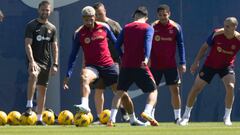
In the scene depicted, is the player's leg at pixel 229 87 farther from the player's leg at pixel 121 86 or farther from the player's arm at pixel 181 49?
the player's leg at pixel 121 86

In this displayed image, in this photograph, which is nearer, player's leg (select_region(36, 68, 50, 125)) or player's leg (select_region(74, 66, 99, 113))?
player's leg (select_region(74, 66, 99, 113))

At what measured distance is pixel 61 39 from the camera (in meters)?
20.7

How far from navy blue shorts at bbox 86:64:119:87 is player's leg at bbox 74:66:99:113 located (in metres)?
0.10

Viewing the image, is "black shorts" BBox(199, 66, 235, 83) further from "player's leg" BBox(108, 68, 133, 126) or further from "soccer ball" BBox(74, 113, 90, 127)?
"soccer ball" BBox(74, 113, 90, 127)

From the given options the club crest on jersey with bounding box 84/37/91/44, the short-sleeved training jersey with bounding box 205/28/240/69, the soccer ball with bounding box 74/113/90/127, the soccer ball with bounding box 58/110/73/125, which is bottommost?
the soccer ball with bounding box 58/110/73/125

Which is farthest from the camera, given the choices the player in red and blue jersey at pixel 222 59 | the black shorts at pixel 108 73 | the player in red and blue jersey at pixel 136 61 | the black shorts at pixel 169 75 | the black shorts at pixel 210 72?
the black shorts at pixel 169 75

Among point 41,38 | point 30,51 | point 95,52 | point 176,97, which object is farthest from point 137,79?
point 41,38

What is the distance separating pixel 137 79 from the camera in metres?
15.9

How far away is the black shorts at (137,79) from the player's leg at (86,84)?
71cm

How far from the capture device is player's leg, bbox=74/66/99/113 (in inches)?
636

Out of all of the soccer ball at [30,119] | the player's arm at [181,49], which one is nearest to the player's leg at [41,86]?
the soccer ball at [30,119]

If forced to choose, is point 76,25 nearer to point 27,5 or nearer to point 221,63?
point 27,5

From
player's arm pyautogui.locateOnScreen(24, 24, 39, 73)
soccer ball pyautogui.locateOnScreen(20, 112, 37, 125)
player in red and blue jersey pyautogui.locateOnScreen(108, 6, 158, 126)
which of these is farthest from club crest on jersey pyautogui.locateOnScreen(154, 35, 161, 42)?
soccer ball pyautogui.locateOnScreen(20, 112, 37, 125)

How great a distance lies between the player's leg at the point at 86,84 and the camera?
1616 centimetres
